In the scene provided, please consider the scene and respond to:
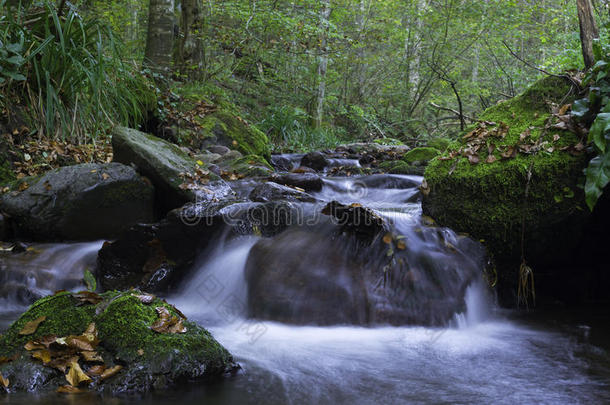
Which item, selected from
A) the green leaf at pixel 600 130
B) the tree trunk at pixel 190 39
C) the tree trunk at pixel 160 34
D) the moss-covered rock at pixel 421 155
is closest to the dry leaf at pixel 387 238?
the green leaf at pixel 600 130

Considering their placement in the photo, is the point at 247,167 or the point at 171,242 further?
the point at 247,167

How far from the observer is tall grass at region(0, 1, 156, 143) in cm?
557

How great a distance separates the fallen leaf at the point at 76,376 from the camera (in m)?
2.10

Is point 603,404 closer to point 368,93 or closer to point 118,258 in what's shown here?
point 118,258

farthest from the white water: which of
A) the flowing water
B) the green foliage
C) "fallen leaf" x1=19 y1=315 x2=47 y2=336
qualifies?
the green foliage

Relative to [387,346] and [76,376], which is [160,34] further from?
[76,376]

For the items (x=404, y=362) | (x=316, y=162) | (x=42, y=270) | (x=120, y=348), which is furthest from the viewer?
(x=316, y=162)

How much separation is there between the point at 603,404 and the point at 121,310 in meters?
2.41

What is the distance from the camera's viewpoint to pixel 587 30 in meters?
4.41

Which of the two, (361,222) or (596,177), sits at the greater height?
(596,177)

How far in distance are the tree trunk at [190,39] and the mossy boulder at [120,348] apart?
27.8 feet

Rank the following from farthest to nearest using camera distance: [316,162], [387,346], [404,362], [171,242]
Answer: [316,162]
[171,242]
[387,346]
[404,362]

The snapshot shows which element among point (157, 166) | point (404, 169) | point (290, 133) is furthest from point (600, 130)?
point (290, 133)

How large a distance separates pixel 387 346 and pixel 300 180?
11.3ft
